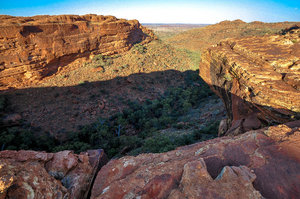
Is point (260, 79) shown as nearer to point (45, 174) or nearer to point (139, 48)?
point (45, 174)

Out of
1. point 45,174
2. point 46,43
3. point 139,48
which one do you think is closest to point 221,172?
point 45,174

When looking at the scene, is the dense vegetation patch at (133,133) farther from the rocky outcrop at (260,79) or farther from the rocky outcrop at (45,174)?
the rocky outcrop at (45,174)

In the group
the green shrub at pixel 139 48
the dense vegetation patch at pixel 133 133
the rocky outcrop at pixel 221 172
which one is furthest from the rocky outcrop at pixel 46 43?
the rocky outcrop at pixel 221 172

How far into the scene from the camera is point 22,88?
44.9ft

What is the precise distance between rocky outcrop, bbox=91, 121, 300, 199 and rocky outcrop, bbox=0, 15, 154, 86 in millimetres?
15471

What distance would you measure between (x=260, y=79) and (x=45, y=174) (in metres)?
6.98

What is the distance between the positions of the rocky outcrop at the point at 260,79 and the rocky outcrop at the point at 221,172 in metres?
0.85

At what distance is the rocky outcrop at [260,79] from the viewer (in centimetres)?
431

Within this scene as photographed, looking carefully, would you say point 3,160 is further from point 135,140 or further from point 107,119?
point 107,119

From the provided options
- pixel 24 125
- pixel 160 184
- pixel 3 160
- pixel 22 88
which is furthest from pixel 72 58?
pixel 160 184

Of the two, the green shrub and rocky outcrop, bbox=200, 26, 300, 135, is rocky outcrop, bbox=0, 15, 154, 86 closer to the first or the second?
the green shrub

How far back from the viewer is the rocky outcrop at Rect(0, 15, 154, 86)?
12656mm

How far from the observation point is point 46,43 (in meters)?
14.4

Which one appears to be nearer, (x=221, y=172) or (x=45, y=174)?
(x=221, y=172)
